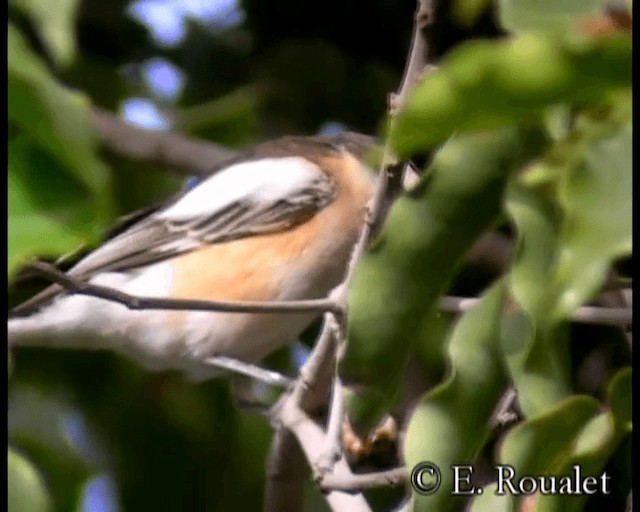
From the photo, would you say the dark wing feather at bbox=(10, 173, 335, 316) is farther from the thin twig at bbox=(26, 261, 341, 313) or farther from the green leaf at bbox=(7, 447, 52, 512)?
the green leaf at bbox=(7, 447, 52, 512)

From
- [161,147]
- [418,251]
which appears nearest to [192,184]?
[161,147]

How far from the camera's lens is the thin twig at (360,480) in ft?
3.94

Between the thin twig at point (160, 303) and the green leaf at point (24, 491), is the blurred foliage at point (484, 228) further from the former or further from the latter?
the thin twig at point (160, 303)

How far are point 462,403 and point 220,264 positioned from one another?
113cm

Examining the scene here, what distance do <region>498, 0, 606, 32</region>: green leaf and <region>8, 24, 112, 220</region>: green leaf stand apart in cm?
33

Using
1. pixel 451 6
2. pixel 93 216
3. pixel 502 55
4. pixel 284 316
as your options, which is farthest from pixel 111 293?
pixel 284 316

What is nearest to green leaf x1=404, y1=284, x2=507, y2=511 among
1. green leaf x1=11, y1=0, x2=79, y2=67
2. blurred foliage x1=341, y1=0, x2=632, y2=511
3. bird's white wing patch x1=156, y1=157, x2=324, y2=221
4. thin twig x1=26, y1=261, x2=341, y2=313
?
blurred foliage x1=341, y1=0, x2=632, y2=511

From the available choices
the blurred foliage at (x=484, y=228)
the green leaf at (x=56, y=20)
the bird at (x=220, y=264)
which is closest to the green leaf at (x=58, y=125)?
the blurred foliage at (x=484, y=228)

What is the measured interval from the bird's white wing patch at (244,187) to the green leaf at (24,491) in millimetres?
1084

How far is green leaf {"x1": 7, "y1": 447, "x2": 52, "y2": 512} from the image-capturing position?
3.55 feet

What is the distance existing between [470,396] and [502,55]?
41 cm

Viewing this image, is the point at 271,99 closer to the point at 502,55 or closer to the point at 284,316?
the point at 284,316

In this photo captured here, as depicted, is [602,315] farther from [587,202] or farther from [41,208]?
[41,208]

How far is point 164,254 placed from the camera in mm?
2148
